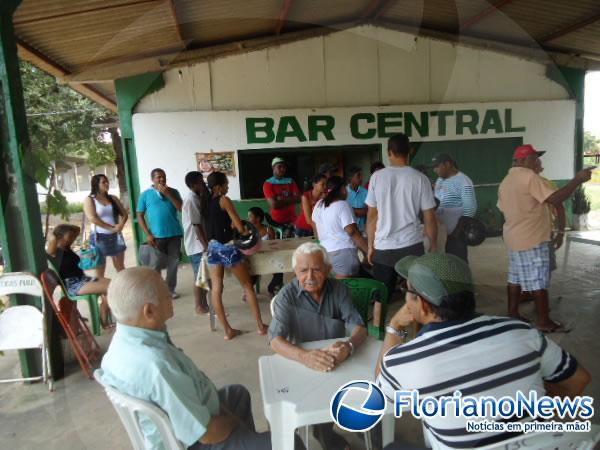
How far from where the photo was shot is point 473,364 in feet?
3.25

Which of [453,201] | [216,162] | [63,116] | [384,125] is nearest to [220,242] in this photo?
[453,201]

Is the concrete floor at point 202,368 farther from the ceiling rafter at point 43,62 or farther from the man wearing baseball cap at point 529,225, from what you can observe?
the ceiling rafter at point 43,62

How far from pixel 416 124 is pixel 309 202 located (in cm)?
352

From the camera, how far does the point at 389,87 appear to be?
658 centimetres

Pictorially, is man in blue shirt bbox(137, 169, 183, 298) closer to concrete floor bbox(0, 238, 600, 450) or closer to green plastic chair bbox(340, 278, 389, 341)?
concrete floor bbox(0, 238, 600, 450)

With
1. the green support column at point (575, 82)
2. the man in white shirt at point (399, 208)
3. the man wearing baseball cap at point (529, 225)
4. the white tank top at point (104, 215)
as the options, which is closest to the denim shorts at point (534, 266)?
the man wearing baseball cap at point (529, 225)

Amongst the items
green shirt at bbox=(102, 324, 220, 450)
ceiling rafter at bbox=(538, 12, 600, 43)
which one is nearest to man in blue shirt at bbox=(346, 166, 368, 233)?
green shirt at bbox=(102, 324, 220, 450)

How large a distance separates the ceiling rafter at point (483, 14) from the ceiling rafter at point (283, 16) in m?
2.61

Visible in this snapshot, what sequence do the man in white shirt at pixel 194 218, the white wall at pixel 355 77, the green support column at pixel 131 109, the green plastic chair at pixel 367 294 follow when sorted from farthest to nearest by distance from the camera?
the white wall at pixel 355 77
the green support column at pixel 131 109
the man in white shirt at pixel 194 218
the green plastic chair at pixel 367 294

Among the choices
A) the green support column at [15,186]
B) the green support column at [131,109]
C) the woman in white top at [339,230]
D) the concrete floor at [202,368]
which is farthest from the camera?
the green support column at [131,109]

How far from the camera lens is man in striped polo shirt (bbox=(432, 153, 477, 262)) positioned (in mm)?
3518

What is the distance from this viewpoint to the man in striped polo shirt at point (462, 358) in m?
0.99

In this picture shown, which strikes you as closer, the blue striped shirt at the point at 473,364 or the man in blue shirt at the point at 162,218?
the blue striped shirt at the point at 473,364

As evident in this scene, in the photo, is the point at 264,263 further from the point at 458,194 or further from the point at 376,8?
the point at 376,8
